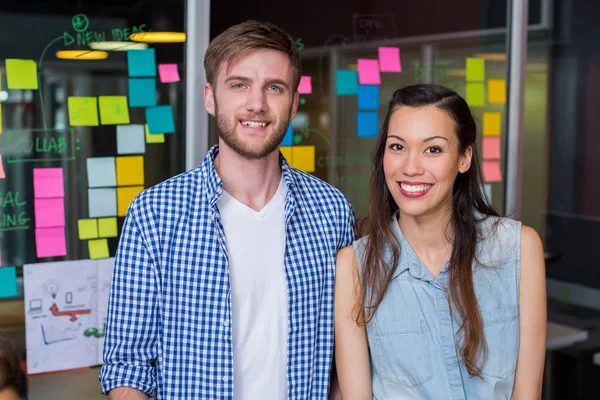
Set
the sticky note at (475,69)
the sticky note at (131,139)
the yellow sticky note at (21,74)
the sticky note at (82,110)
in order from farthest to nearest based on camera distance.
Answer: the sticky note at (475,69) < the sticky note at (131,139) < the sticky note at (82,110) < the yellow sticky note at (21,74)

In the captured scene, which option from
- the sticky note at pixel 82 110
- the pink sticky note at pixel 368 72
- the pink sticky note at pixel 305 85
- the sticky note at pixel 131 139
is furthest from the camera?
the pink sticky note at pixel 368 72

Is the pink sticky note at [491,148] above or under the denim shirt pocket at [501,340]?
above

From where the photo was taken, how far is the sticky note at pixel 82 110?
8.68 ft

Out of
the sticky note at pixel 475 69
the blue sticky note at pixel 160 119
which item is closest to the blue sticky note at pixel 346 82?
the sticky note at pixel 475 69

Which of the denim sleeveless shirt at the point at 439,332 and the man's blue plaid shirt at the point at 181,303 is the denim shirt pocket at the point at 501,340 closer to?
the denim sleeveless shirt at the point at 439,332

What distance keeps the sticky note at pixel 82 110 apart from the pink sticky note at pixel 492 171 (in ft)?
5.70

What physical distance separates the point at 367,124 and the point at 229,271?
1.45 meters

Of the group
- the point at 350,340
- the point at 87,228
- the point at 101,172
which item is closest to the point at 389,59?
the point at 101,172

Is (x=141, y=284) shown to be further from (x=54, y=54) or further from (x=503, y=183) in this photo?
(x=503, y=183)

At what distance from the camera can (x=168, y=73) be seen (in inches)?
111

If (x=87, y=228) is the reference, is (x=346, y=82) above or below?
above

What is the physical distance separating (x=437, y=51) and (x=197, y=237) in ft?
5.89

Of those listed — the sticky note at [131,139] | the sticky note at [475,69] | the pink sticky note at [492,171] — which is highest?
the sticky note at [475,69]

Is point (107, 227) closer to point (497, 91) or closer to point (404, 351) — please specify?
point (404, 351)
